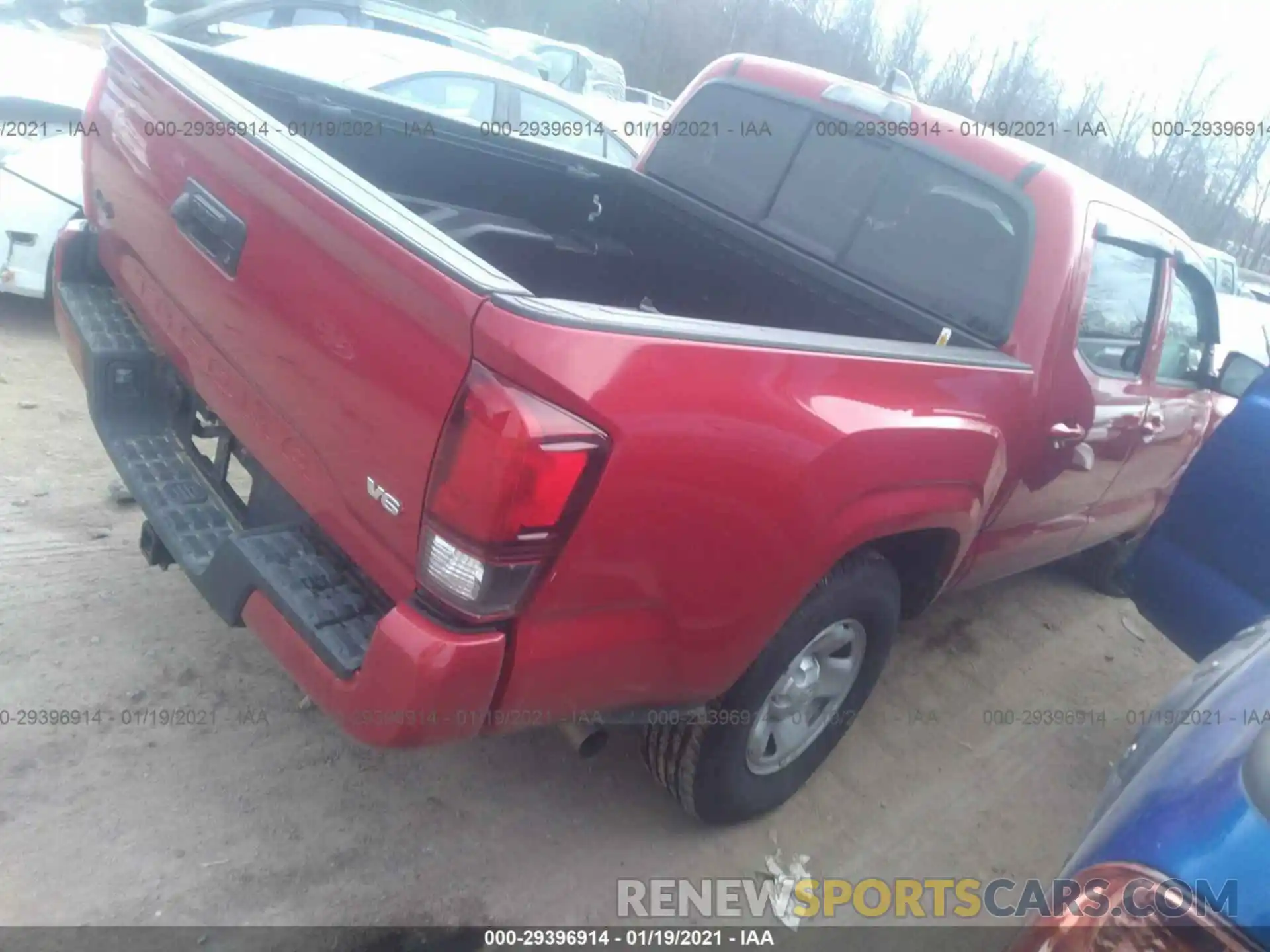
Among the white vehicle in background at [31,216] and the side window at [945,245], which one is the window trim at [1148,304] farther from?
the white vehicle in background at [31,216]

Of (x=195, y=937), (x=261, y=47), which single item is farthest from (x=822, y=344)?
(x=261, y=47)

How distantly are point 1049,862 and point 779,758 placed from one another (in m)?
1.06

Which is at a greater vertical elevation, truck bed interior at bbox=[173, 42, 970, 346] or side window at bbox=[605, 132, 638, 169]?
truck bed interior at bbox=[173, 42, 970, 346]

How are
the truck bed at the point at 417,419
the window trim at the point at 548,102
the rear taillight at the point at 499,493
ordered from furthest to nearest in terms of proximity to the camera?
1. the window trim at the point at 548,102
2. the truck bed at the point at 417,419
3. the rear taillight at the point at 499,493

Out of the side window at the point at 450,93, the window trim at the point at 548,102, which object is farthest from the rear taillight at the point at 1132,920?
the window trim at the point at 548,102

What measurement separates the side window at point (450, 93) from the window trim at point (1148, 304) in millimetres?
3845

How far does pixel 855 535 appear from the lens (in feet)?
7.80

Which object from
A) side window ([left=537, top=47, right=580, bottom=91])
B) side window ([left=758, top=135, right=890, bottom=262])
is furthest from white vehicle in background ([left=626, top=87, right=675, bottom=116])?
side window ([left=758, top=135, right=890, bottom=262])

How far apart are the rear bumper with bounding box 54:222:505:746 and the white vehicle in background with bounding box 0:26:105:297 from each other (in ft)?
6.90

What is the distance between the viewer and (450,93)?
6.18 meters

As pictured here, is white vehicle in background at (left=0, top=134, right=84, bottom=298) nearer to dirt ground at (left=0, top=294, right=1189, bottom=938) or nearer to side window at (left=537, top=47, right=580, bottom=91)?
dirt ground at (left=0, top=294, right=1189, bottom=938)

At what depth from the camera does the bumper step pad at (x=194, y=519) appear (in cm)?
195

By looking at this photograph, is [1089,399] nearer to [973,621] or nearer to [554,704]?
[973,621]

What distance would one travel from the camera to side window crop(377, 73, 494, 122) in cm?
580
